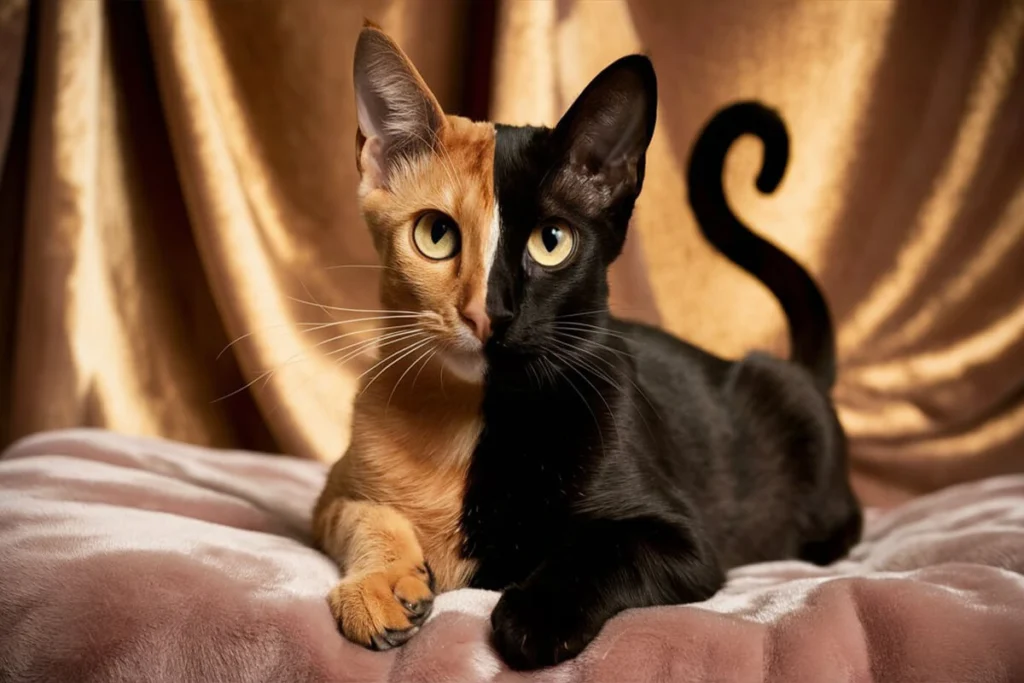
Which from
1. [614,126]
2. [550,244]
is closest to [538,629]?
[550,244]

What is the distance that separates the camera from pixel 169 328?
1.69m

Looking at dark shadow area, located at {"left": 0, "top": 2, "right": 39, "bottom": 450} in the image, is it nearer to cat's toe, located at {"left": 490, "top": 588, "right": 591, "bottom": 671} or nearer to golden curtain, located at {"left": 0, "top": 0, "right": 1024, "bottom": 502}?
golden curtain, located at {"left": 0, "top": 0, "right": 1024, "bottom": 502}

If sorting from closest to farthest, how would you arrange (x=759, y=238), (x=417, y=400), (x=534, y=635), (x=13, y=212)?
(x=534, y=635) < (x=417, y=400) < (x=759, y=238) < (x=13, y=212)

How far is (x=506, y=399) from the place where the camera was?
0.90 metres

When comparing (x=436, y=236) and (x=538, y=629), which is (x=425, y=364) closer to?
(x=436, y=236)

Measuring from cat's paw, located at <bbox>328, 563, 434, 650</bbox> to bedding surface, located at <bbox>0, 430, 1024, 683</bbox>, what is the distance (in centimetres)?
1

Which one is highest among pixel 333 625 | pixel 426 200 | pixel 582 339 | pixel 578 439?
pixel 426 200

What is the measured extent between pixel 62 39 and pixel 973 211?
1639 mm

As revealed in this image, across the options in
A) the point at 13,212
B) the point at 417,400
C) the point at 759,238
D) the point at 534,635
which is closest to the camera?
the point at 534,635

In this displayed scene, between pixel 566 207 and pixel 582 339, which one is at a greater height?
pixel 566 207

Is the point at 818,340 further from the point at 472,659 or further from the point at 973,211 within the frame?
the point at 472,659

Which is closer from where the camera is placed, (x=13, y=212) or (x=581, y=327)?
(x=581, y=327)

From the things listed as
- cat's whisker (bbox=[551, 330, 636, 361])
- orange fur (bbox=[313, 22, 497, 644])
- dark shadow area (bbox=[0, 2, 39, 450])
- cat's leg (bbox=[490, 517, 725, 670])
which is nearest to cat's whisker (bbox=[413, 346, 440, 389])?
orange fur (bbox=[313, 22, 497, 644])

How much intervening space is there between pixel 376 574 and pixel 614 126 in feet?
1.65
